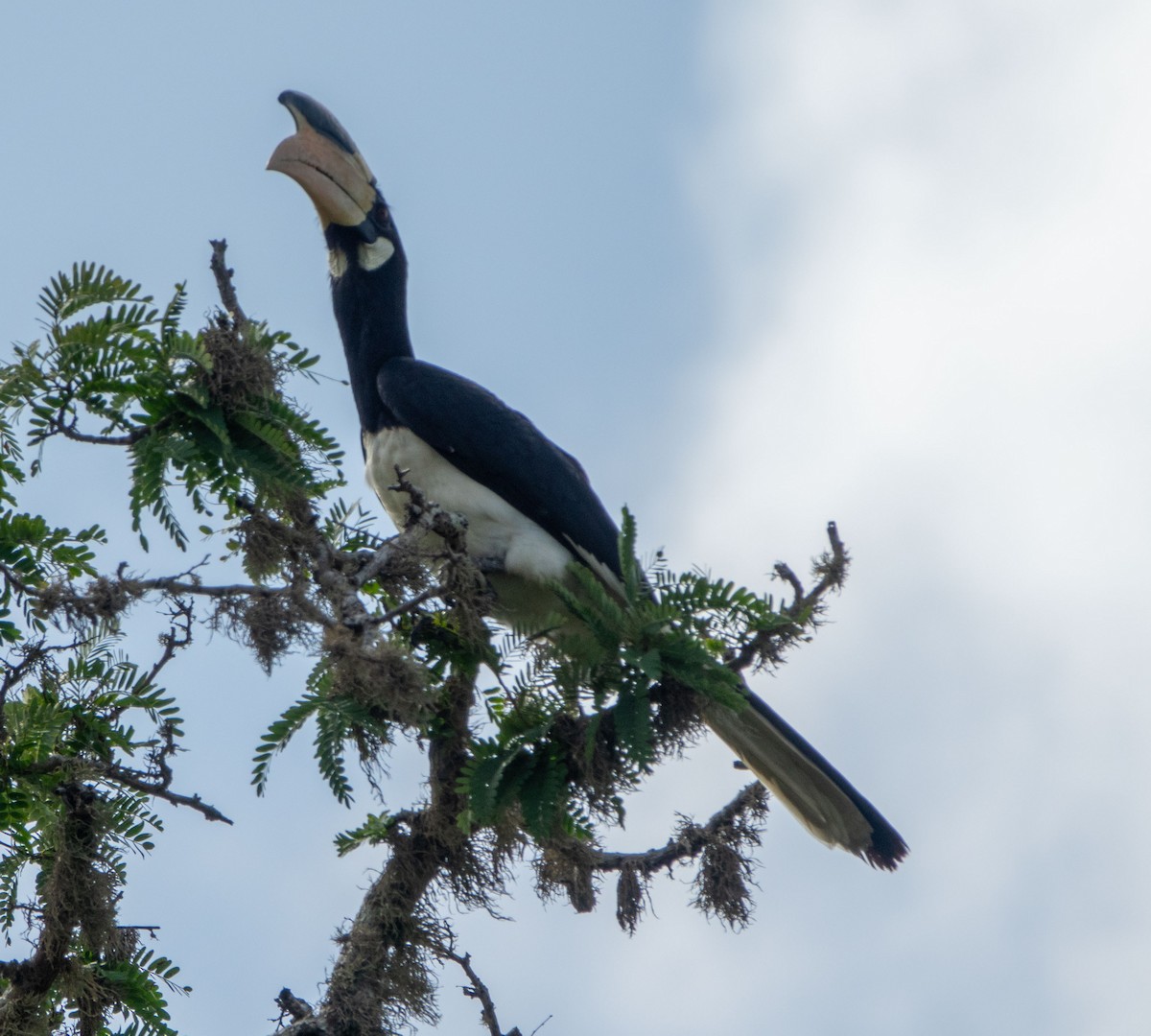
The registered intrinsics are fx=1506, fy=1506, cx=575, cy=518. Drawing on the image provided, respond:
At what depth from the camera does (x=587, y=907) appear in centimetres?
412

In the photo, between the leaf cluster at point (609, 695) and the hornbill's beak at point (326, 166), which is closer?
the leaf cluster at point (609, 695)

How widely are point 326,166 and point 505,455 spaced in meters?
1.56

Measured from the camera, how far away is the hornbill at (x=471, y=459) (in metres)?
4.86

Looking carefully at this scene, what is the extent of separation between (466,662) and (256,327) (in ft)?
3.40

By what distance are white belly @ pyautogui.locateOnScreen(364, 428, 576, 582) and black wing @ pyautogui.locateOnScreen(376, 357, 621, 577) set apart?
4cm

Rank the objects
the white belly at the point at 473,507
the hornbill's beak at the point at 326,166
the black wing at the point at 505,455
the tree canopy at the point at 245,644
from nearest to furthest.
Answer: the tree canopy at the point at 245,644
the white belly at the point at 473,507
the black wing at the point at 505,455
the hornbill's beak at the point at 326,166

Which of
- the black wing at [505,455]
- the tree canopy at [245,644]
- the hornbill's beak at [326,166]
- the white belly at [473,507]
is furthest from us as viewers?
the hornbill's beak at [326,166]

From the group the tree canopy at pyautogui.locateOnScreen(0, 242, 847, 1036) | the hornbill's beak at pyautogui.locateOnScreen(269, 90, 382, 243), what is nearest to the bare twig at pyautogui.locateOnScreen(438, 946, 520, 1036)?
the tree canopy at pyautogui.locateOnScreen(0, 242, 847, 1036)

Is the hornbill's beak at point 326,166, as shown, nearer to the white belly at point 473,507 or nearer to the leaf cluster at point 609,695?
the white belly at point 473,507

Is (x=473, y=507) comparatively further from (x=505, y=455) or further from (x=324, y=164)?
(x=324, y=164)

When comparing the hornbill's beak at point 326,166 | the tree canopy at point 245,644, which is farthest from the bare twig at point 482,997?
the hornbill's beak at point 326,166

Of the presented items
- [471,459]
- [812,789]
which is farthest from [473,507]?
[812,789]

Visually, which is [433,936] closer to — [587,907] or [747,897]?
[587,907]

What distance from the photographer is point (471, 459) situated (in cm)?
536
